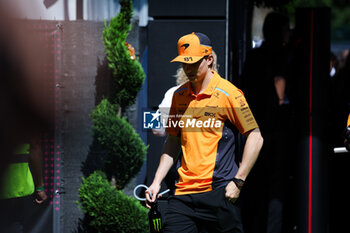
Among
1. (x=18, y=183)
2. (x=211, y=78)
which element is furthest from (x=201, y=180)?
(x=18, y=183)

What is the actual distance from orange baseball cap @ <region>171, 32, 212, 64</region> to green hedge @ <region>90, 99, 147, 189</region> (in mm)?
1341

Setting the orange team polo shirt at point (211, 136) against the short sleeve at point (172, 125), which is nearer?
the orange team polo shirt at point (211, 136)

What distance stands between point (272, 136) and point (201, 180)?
1.85 m

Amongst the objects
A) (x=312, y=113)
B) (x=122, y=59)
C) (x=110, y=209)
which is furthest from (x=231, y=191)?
(x=122, y=59)

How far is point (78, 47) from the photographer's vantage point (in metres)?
5.16

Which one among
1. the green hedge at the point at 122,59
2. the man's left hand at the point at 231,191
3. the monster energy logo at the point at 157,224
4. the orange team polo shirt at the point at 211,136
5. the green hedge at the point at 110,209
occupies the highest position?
the green hedge at the point at 122,59

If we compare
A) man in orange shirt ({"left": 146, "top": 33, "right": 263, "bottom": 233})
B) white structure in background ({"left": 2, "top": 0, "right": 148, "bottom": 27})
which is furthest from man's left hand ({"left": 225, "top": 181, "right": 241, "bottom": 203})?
white structure in background ({"left": 2, "top": 0, "right": 148, "bottom": 27})

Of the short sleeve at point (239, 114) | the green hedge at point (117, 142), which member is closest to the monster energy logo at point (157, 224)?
the short sleeve at point (239, 114)

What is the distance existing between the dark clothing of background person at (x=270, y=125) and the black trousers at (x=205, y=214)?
1.74 meters

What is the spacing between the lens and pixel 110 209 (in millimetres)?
5066

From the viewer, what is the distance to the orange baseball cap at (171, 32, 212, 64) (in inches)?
156

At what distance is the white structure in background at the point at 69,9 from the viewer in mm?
4285

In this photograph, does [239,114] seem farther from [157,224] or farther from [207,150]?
[157,224]

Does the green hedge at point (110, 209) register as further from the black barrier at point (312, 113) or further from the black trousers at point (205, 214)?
the black barrier at point (312, 113)
